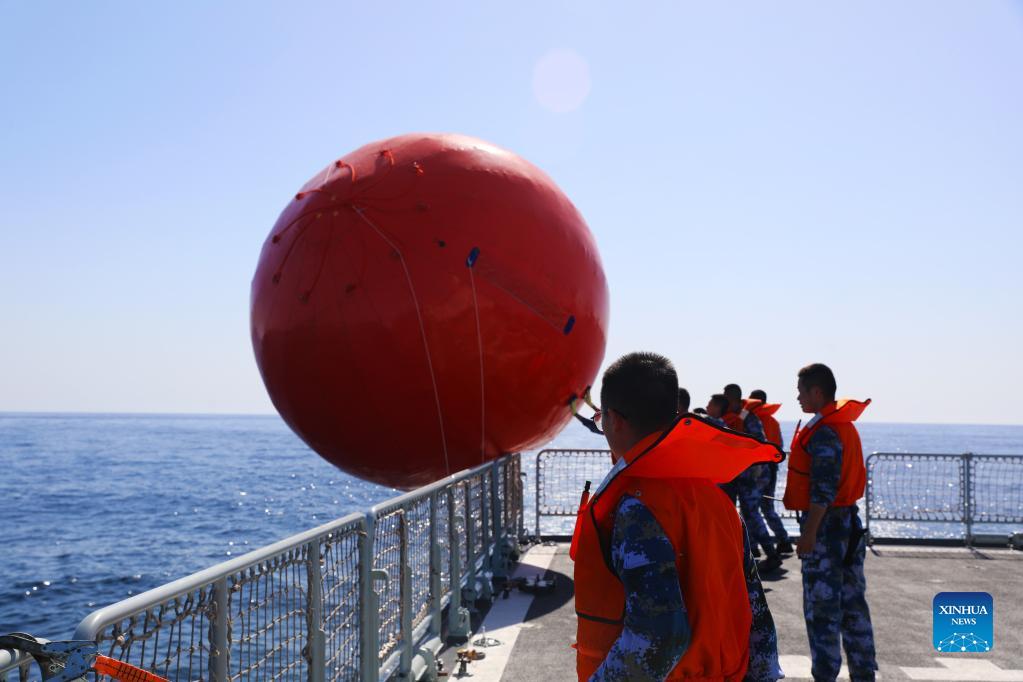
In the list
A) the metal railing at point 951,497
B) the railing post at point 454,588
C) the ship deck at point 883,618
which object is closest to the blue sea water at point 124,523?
→ the ship deck at point 883,618

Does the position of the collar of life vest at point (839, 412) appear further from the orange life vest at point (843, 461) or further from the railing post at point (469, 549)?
the railing post at point (469, 549)

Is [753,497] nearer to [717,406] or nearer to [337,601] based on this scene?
[717,406]

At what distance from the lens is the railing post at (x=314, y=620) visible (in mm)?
3812

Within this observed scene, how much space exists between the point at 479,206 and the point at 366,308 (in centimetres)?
137

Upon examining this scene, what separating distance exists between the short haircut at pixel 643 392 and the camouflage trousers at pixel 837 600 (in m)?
3.33

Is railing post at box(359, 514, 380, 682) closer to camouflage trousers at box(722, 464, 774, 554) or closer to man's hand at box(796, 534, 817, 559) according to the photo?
man's hand at box(796, 534, 817, 559)

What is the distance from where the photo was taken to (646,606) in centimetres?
209

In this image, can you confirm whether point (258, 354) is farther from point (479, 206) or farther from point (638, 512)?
point (638, 512)

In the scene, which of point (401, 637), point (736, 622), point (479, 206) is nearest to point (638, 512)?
point (736, 622)

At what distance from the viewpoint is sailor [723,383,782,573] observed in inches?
354

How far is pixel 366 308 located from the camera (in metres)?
6.59

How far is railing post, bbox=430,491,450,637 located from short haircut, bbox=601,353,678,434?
3.83 m

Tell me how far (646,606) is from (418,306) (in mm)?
4757

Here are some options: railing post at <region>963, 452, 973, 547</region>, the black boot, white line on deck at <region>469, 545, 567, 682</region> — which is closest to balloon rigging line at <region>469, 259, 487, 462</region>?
white line on deck at <region>469, 545, 567, 682</region>
